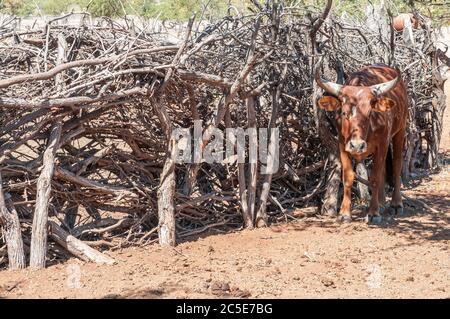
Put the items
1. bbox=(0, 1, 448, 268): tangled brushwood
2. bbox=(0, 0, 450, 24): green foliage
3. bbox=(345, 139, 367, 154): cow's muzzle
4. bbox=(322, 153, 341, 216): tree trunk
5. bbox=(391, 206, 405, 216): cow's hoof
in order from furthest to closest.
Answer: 1. bbox=(391, 206, 405, 216): cow's hoof
2. bbox=(322, 153, 341, 216): tree trunk
3. bbox=(345, 139, 367, 154): cow's muzzle
4. bbox=(0, 0, 450, 24): green foliage
5. bbox=(0, 1, 448, 268): tangled brushwood

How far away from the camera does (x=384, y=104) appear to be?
7168 mm

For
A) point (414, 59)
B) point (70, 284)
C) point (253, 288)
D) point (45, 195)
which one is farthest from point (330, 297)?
point (414, 59)

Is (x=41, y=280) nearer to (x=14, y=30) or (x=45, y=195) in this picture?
(x=45, y=195)

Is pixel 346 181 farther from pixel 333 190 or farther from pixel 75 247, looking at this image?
pixel 75 247

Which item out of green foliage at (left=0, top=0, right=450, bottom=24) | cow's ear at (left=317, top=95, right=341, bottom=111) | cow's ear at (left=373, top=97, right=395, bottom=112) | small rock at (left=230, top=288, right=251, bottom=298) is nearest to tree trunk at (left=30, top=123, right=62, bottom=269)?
green foliage at (left=0, top=0, right=450, bottom=24)

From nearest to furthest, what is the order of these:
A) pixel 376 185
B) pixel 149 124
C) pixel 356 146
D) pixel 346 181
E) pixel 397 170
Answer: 1. pixel 149 124
2. pixel 356 146
3. pixel 346 181
4. pixel 376 185
5. pixel 397 170

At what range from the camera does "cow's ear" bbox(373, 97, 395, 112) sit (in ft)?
23.5

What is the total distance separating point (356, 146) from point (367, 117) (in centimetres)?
34

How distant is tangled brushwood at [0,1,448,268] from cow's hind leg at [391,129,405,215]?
76 centimetres

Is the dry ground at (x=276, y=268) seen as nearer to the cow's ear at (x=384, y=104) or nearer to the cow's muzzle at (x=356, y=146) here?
the cow's muzzle at (x=356, y=146)

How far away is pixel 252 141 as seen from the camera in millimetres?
7211

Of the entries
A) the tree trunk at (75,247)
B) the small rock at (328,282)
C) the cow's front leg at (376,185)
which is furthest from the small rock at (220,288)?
the cow's front leg at (376,185)

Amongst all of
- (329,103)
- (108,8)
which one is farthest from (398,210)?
(108,8)

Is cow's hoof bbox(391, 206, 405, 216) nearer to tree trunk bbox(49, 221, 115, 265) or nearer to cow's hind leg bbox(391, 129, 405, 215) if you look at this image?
cow's hind leg bbox(391, 129, 405, 215)
